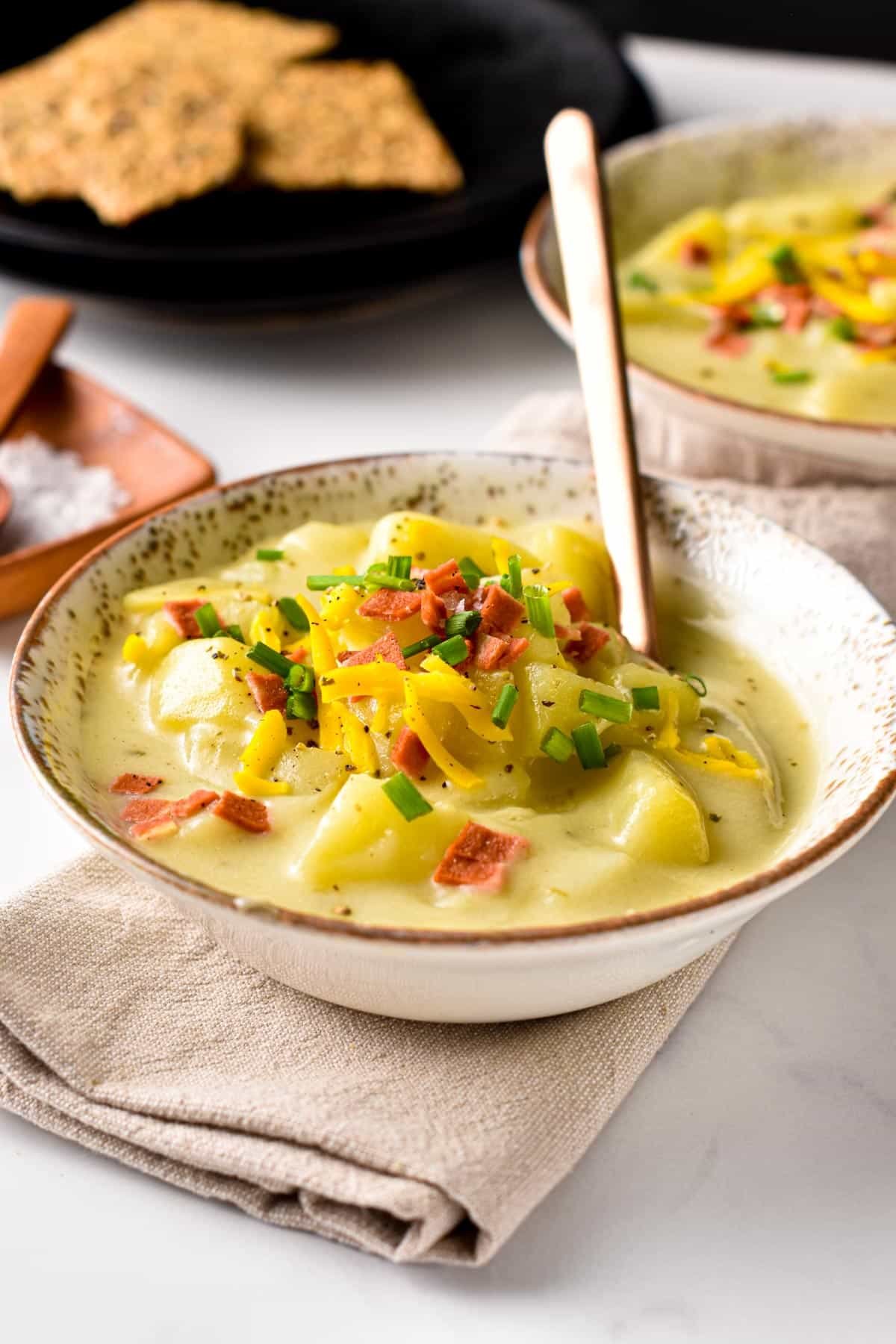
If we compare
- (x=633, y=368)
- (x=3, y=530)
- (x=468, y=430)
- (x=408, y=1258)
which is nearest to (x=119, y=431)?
(x=3, y=530)

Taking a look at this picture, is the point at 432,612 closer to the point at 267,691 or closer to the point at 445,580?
the point at 445,580

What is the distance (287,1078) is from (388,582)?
0.54m

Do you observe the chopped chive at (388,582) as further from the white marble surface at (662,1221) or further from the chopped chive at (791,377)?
the chopped chive at (791,377)

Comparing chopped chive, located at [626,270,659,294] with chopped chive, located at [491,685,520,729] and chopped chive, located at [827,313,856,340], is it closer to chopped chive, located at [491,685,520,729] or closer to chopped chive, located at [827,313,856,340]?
chopped chive, located at [827,313,856,340]

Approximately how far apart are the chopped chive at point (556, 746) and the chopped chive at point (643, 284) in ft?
5.27

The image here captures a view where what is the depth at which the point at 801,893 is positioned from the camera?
1833 mm

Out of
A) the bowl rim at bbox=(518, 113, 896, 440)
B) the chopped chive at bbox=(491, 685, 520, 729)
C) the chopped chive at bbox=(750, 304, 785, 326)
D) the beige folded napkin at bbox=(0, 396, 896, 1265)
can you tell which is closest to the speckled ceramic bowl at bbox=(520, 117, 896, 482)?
the bowl rim at bbox=(518, 113, 896, 440)

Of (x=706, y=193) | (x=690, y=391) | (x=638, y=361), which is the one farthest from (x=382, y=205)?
(x=690, y=391)

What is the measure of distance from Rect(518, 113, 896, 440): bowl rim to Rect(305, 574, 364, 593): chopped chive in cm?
68

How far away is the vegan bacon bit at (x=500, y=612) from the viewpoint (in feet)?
5.32

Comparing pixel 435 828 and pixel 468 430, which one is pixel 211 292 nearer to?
pixel 468 430

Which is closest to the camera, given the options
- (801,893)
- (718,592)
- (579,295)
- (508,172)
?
(801,893)

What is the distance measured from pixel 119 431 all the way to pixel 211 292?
39cm

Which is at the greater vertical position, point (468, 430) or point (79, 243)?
point (79, 243)
